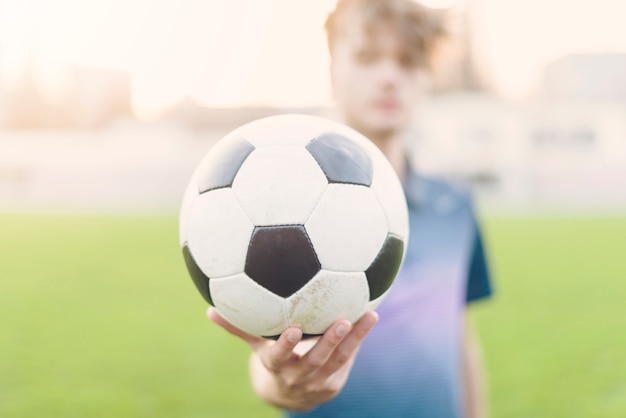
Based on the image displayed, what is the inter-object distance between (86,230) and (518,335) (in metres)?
12.7

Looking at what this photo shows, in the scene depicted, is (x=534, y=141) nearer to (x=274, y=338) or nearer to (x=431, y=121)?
(x=431, y=121)

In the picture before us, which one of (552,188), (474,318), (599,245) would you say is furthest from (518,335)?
(552,188)

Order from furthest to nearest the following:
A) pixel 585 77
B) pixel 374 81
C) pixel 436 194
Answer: pixel 585 77 < pixel 436 194 < pixel 374 81

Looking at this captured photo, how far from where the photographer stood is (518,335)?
258 inches

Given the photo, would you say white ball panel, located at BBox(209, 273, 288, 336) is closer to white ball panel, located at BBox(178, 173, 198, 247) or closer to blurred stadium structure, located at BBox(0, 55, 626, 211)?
white ball panel, located at BBox(178, 173, 198, 247)

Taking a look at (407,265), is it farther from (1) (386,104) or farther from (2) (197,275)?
(2) (197,275)

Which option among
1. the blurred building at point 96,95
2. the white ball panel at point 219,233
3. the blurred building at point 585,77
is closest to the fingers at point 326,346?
the white ball panel at point 219,233

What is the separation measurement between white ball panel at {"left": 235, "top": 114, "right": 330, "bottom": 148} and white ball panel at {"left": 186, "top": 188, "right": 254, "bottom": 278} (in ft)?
0.50

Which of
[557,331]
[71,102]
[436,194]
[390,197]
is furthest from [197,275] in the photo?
[71,102]

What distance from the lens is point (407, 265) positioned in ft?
7.33

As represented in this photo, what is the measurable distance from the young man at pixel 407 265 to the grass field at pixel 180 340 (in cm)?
242

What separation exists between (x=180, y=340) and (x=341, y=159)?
5100mm

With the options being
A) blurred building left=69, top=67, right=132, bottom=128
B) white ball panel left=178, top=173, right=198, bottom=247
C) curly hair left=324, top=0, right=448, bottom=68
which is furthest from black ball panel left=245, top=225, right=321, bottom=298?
blurred building left=69, top=67, right=132, bottom=128

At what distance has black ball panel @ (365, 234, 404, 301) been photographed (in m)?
1.57
